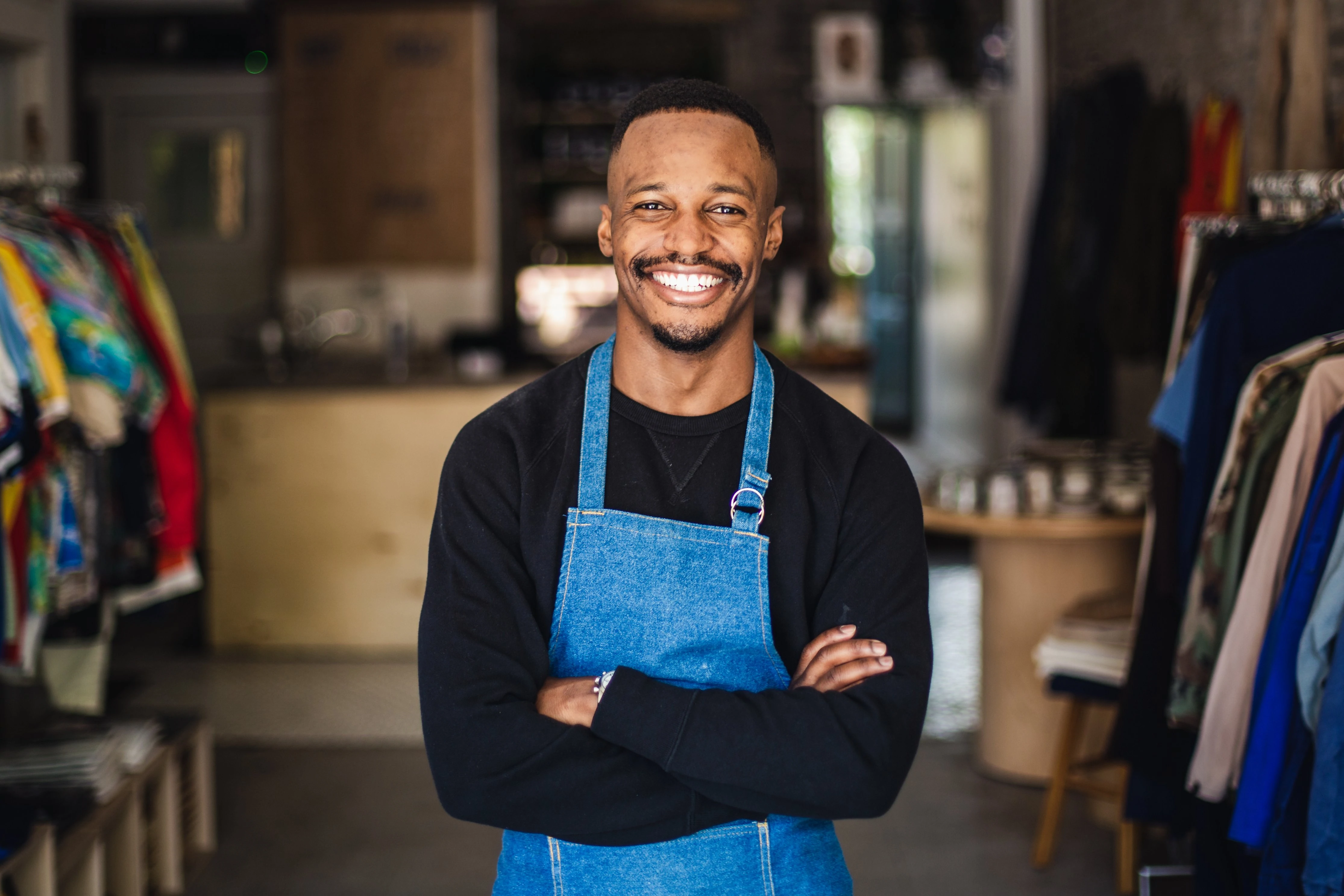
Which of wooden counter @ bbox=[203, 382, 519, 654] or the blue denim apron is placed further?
wooden counter @ bbox=[203, 382, 519, 654]

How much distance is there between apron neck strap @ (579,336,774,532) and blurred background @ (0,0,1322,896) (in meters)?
1.43

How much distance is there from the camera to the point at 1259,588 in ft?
6.82

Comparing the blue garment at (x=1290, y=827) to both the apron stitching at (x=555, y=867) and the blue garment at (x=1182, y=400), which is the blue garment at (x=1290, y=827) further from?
the apron stitching at (x=555, y=867)

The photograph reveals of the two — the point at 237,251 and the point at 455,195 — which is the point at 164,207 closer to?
the point at 237,251

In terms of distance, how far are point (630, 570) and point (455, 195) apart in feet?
18.5

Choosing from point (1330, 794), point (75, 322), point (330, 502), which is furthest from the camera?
point (330, 502)

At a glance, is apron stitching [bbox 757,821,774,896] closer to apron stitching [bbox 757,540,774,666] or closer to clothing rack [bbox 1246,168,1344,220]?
apron stitching [bbox 757,540,774,666]

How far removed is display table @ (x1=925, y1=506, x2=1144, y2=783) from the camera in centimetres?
342

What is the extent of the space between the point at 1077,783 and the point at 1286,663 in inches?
47.0

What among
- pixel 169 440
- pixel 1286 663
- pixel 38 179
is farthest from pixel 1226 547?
pixel 38 179

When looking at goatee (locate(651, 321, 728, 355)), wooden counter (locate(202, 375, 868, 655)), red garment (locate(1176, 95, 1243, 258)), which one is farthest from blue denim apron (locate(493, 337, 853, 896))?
wooden counter (locate(202, 375, 868, 655))

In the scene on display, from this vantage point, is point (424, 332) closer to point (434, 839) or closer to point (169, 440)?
point (169, 440)

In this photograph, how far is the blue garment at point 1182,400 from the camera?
2.44 meters

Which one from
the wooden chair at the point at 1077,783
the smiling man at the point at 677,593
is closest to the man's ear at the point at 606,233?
the smiling man at the point at 677,593
